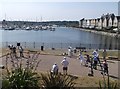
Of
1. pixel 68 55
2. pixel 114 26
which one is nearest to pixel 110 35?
pixel 114 26

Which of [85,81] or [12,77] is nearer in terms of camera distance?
[12,77]

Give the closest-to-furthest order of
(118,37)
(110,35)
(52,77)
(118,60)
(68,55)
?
(52,77)
(118,60)
(68,55)
(118,37)
(110,35)

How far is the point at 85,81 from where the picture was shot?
1645 cm

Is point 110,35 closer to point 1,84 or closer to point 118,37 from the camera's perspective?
point 118,37

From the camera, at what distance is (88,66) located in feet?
78.8

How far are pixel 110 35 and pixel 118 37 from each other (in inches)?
390

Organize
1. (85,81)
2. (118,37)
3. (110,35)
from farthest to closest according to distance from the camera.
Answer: (110,35) → (118,37) → (85,81)

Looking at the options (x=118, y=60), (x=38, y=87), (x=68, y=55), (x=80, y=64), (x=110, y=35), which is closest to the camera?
(x=38, y=87)

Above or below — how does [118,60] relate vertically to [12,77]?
below

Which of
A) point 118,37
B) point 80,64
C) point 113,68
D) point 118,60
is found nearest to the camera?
point 113,68

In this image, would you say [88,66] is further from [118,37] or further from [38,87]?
[118,37]

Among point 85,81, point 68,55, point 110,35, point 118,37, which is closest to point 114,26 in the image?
point 110,35

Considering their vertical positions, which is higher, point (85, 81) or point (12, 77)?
point (12, 77)

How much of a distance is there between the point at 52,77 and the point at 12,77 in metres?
1.44
